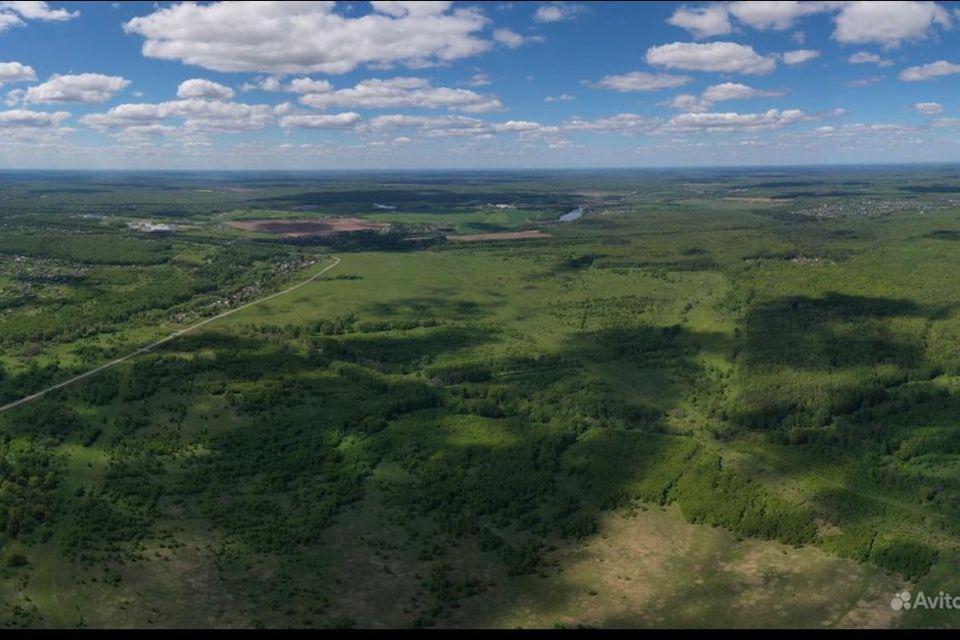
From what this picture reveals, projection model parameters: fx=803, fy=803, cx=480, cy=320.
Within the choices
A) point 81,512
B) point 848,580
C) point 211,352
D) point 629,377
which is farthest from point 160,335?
point 848,580

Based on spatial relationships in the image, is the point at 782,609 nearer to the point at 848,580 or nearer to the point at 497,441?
the point at 848,580

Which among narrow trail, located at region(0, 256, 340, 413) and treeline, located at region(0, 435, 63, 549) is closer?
treeline, located at region(0, 435, 63, 549)

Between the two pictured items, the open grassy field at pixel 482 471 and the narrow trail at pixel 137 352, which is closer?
the open grassy field at pixel 482 471
